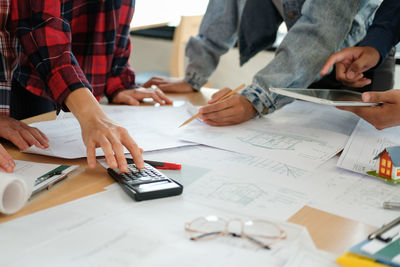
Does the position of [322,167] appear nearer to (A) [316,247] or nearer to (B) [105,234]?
(A) [316,247]

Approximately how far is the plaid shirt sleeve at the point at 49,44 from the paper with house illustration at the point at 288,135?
0.88 ft

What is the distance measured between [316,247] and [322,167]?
30 cm

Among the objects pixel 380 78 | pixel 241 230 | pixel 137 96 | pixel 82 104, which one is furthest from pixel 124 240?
pixel 380 78

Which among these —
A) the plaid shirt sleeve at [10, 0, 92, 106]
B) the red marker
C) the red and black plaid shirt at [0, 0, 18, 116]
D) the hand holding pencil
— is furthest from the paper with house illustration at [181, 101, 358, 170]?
the red and black plaid shirt at [0, 0, 18, 116]

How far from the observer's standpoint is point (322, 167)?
81cm

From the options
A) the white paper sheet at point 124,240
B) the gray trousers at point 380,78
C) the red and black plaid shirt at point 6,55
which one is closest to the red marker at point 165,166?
the white paper sheet at point 124,240

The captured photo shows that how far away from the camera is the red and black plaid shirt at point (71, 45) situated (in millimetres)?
847

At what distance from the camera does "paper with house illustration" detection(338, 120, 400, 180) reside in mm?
801

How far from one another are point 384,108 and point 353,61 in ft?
0.69

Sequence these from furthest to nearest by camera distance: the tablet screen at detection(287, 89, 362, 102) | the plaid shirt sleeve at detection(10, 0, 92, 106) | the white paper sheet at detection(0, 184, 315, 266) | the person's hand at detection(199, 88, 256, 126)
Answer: the person's hand at detection(199, 88, 256, 126), the tablet screen at detection(287, 89, 362, 102), the plaid shirt sleeve at detection(10, 0, 92, 106), the white paper sheet at detection(0, 184, 315, 266)

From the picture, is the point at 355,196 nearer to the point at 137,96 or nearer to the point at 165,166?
the point at 165,166

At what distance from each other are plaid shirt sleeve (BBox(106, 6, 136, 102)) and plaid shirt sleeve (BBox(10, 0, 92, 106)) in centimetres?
34

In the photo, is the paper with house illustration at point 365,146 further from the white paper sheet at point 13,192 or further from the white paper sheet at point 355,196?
the white paper sheet at point 13,192

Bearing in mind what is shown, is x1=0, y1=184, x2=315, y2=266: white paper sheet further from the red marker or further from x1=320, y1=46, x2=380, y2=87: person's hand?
x1=320, y1=46, x2=380, y2=87: person's hand
